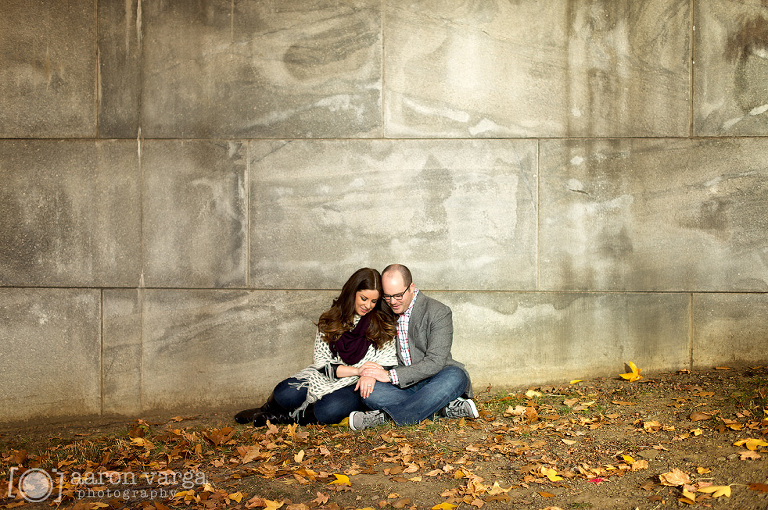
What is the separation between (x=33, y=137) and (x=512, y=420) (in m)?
5.38

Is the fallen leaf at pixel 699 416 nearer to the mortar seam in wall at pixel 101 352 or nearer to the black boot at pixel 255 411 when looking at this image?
the black boot at pixel 255 411

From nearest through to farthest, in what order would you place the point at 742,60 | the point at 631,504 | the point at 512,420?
the point at 631,504, the point at 512,420, the point at 742,60

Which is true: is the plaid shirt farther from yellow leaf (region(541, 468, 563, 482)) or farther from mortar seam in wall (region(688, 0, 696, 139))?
mortar seam in wall (region(688, 0, 696, 139))

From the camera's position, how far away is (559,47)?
6.29 metres

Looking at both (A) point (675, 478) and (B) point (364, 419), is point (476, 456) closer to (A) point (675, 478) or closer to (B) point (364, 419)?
(B) point (364, 419)

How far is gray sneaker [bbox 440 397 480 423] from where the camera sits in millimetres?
5367

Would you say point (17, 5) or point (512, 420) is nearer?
point (512, 420)

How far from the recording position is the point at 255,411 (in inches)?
235

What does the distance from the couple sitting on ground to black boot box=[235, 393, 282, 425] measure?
0.02 metres

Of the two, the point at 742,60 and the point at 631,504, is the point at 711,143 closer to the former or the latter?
the point at 742,60

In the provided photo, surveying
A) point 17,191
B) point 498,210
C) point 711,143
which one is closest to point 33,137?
point 17,191

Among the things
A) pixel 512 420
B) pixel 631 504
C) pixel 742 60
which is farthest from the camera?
pixel 742 60

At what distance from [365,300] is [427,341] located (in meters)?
0.65

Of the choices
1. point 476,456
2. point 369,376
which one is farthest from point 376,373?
point 476,456
